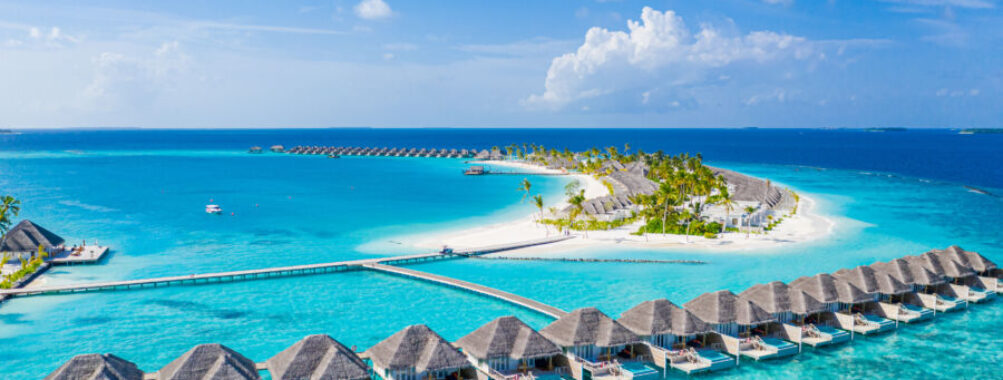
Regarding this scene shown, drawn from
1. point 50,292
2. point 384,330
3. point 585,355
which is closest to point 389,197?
point 50,292

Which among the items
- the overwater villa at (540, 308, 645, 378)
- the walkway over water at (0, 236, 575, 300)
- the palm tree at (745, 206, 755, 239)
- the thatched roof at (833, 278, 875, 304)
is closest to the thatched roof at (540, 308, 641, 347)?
the overwater villa at (540, 308, 645, 378)

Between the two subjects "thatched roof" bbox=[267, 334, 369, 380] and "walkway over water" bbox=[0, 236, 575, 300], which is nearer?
"thatched roof" bbox=[267, 334, 369, 380]

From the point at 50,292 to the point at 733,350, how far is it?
33.4 m

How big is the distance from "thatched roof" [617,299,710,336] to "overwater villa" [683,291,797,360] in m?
0.94

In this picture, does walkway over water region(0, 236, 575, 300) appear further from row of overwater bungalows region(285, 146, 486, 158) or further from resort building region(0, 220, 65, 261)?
row of overwater bungalows region(285, 146, 486, 158)

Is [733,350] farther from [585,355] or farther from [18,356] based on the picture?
[18,356]

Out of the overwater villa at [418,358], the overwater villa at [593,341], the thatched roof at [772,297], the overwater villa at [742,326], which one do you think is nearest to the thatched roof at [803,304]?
the thatched roof at [772,297]

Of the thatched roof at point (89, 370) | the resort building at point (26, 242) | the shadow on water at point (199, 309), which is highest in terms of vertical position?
the resort building at point (26, 242)

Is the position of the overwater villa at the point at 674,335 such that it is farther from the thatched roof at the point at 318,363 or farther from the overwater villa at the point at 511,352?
the thatched roof at the point at 318,363

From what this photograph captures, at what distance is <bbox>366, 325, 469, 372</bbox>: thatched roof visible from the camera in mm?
21094

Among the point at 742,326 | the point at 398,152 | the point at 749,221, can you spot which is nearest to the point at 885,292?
the point at 742,326

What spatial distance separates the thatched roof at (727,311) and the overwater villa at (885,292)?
6.56 meters

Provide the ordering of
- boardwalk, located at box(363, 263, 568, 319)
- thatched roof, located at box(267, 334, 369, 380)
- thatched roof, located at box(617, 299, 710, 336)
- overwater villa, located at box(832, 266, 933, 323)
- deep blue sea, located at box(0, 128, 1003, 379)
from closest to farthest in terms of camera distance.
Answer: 1. thatched roof, located at box(267, 334, 369, 380)
2. thatched roof, located at box(617, 299, 710, 336)
3. deep blue sea, located at box(0, 128, 1003, 379)
4. overwater villa, located at box(832, 266, 933, 323)
5. boardwalk, located at box(363, 263, 568, 319)

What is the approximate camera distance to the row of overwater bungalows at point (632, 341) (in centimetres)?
2009
